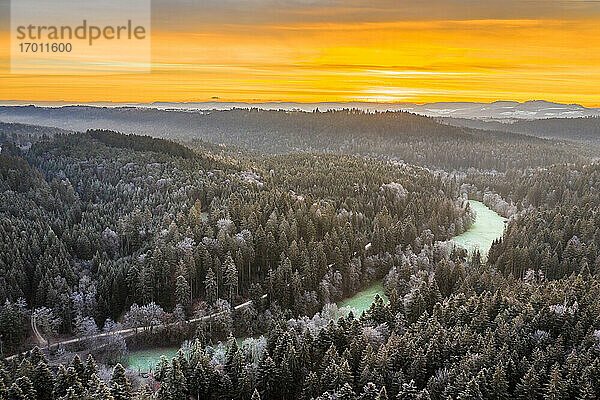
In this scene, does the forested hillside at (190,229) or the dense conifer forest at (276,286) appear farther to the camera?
the forested hillside at (190,229)

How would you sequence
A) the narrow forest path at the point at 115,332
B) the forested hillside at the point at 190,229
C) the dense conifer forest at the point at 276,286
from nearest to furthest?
1. the dense conifer forest at the point at 276,286
2. the narrow forest path at the point at 115,332
3. the forested hillside at the point at 190,229

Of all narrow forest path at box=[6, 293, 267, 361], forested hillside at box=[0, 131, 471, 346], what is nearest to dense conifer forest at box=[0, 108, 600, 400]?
narrow forest path at box=[6, 293, 267, 361]

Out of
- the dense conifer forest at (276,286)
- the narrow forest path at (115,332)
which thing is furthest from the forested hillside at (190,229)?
the narrow forest path at (115,332)

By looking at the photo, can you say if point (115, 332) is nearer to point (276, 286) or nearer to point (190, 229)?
point (190, 229)

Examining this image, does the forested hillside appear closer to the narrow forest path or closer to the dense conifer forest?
the dense conifer forest

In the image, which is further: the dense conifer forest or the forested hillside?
the forested hillside

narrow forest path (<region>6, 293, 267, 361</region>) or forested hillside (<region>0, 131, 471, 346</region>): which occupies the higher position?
forested hillside (<region>0, 131, 471, 346</region>)

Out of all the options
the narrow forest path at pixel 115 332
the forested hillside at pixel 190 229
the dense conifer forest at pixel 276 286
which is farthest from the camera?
the forested hillside at pixel 190 229

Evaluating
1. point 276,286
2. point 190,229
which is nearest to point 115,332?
point 190,229

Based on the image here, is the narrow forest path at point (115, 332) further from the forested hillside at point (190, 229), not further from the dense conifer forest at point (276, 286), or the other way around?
the forested hillside at point (190, 229)
